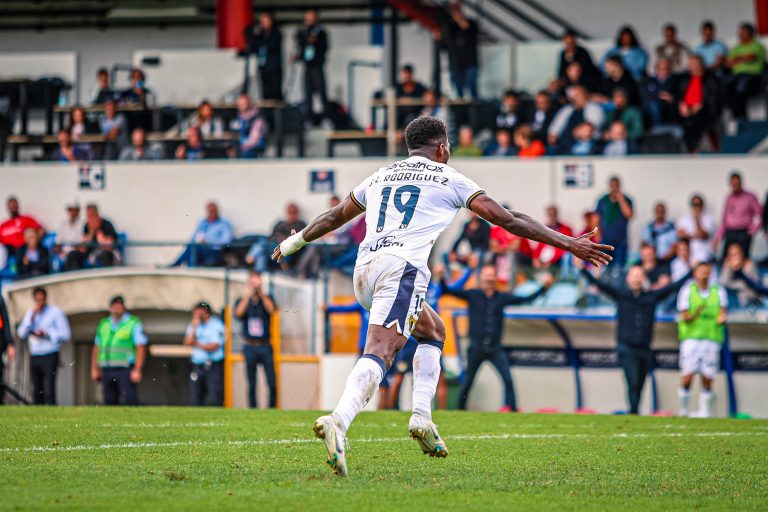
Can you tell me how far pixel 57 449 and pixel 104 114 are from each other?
15.3m

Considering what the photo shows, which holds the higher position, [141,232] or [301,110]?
[301,110]

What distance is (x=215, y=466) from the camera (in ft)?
25.2

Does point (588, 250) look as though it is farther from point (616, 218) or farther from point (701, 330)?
point (616, 218)

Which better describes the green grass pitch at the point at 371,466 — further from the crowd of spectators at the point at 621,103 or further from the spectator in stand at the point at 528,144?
the spectator in stand at the point at 528,144

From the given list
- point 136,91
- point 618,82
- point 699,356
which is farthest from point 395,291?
point 136,91

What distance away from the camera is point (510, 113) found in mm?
21219

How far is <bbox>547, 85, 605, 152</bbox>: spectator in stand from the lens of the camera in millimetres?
20594

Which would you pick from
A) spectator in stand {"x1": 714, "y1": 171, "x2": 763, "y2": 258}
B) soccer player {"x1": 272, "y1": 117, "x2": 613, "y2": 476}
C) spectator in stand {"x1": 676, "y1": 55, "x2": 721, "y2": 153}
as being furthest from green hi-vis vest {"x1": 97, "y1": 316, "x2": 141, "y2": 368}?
soccer player {"x1": 272, "y1": 117, "x2": 613, "y2": 476}

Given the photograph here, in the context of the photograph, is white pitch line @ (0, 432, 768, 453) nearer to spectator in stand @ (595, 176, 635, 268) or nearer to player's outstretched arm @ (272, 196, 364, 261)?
player's outstretched arm @ (272, 196, 364, 261)

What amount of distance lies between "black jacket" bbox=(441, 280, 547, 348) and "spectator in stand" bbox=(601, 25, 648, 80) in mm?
6134

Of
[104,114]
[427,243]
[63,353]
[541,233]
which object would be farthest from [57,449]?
[104,114]

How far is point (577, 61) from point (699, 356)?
21.8 ft

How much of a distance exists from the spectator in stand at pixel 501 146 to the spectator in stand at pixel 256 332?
5.13m

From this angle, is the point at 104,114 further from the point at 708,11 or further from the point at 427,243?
the point at 427,243
